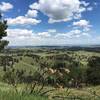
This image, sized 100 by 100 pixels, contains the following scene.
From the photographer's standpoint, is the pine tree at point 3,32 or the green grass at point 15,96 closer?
the green grass at point 15,96

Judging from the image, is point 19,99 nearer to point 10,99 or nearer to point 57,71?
point 10,99

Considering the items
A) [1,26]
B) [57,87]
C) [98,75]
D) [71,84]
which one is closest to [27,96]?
[57,87]

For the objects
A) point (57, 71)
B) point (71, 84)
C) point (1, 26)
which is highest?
point (1, 26)

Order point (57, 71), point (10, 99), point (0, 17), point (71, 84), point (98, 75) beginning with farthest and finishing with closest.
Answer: point (0, 17), point (98, 75), point (71, 84), point (57, 71), point (10, 99)

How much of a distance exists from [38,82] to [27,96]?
0.68 m

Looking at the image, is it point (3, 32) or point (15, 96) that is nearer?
point (15, 96)

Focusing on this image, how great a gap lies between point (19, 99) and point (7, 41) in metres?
46.6

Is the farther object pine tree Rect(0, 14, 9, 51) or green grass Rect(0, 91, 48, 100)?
pine tree Rect(0, 14, 9, 51)

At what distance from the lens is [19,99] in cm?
462

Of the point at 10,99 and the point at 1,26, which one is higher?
the point at 1,26

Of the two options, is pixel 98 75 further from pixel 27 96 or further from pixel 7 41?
pixel 27 96

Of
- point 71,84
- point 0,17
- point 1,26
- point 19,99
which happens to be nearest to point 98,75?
point 1,26

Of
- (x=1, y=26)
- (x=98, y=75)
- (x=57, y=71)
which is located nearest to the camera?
(x=57, y=71)

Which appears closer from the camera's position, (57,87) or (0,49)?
(57,87)
